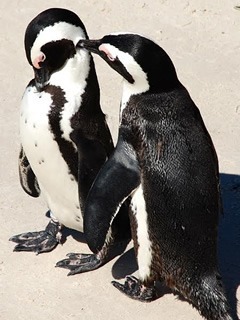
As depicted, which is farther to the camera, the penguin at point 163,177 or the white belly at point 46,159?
the white belly at point 46,159

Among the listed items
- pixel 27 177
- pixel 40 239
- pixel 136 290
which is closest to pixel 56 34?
pixel 27 177

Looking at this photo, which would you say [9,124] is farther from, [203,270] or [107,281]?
[203,270]

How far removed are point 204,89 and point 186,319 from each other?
2.12m

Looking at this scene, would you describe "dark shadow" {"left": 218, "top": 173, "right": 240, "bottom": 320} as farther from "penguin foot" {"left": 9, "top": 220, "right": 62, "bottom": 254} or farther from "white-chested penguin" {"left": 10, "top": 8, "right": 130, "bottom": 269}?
"penguin foot" {"left": 9, "top": 220, "right": 62, "bottom": 254}

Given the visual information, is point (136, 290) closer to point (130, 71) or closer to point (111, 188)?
point (111, 188)

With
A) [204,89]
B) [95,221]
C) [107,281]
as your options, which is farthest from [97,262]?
[204,89]

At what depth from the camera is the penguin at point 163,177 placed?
4.07m

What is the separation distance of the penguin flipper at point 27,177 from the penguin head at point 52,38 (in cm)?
56

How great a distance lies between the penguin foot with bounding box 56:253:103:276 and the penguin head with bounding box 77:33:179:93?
3.10 ft

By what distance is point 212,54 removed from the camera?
21.3 feet

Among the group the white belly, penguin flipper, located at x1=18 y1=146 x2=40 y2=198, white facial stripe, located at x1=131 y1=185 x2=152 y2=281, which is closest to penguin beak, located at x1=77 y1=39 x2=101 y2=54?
the white belly

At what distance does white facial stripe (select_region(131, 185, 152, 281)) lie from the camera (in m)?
4.14

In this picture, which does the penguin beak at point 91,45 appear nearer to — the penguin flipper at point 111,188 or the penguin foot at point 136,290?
the penguin flipper at point 111,188

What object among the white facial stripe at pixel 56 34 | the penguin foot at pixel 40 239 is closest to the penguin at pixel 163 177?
the white facial stripe at pixel 56 34
